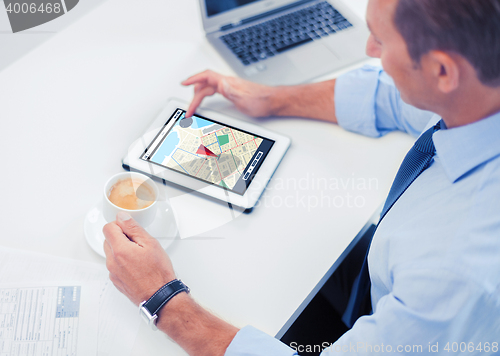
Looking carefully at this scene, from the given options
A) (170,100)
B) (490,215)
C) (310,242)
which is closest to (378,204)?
(310,242)

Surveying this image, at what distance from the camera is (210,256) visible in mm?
800

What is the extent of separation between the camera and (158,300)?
71 cm

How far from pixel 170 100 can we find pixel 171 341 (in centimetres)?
57

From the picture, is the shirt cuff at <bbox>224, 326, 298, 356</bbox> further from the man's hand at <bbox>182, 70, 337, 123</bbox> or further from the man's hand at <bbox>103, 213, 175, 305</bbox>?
the man's hand at <bbox>182, 70, 337, 123</bbox>

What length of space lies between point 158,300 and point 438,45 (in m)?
0.61

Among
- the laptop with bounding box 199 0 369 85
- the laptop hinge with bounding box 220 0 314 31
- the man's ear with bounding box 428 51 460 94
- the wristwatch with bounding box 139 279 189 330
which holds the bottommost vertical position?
the wristwatch with bounding box 139 279 189 330

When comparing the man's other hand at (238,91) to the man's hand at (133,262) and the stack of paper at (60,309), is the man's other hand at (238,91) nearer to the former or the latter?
the man's hand at (133,262)

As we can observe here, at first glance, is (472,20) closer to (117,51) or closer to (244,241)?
(244,241)

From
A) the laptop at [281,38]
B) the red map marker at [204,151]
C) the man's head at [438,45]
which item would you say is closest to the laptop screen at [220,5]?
the laptop at [281,38]

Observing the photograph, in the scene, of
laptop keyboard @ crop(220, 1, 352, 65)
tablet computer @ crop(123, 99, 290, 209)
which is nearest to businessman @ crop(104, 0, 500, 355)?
tablet computer @ crop(123, 99, 290, 209)

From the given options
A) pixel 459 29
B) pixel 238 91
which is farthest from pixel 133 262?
pixel 459 29

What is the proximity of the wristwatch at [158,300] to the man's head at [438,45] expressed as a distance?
1.73 feet

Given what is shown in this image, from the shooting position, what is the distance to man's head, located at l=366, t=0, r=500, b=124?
1.70ft

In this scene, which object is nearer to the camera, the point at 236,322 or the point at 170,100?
the point at 236,322
